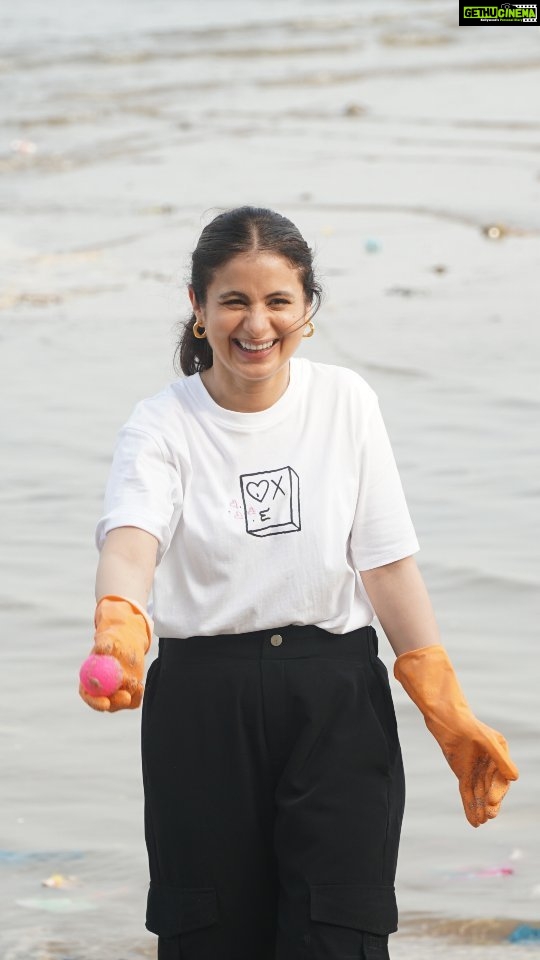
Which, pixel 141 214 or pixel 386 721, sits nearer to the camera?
pixel 386 721

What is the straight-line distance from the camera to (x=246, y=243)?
272cm

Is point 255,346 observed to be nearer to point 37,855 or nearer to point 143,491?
point 143,491

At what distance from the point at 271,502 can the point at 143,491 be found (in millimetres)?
211

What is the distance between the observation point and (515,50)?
2131cm

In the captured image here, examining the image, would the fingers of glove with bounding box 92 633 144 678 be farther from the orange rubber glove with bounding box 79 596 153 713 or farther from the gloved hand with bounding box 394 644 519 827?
the gloved hand with bounding box 394 644 519 827

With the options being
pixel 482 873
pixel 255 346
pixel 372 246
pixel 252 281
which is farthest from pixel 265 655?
pixel 372 246

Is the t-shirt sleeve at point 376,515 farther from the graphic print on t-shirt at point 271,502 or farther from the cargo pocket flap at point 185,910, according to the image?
the cargo pocket flap at point 185,910

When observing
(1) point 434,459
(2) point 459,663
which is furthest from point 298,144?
(2) point 459,663

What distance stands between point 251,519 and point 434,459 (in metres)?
3.87

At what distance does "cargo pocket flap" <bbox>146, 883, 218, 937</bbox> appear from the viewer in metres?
2.67

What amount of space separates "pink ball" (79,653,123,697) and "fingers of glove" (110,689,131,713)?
0.5 inches

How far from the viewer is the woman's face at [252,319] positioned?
2703 mm

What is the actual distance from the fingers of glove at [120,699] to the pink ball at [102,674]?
12mm

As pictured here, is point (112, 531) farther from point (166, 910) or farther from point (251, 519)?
point (166, 910)
